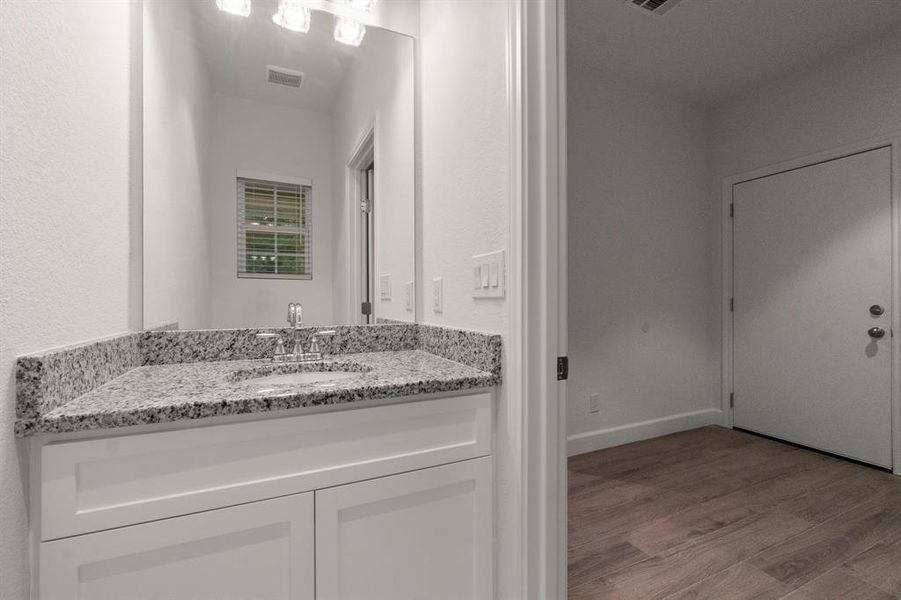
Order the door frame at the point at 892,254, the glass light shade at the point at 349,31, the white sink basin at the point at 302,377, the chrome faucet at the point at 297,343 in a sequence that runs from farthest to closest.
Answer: the door frame at the point at 892,254 < the glass light shade at the point at 349,31 < the chrome faucet at the point at 297,343 < the white sink basin at the point at 302,377

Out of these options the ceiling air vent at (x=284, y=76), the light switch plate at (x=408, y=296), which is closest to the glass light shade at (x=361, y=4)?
the ceiling air vent at (x=284, y=76)

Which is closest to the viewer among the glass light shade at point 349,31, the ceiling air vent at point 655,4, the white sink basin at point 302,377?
the white sink basin at point 302,377

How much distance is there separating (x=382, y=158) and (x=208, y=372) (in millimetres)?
1021

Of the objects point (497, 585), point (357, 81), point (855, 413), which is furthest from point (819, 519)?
point (357, 81)

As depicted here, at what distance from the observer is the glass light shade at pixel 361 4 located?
1.60m

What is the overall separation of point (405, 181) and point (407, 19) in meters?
0.64

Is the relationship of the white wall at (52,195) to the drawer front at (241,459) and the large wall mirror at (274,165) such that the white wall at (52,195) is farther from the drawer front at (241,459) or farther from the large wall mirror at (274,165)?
the large wall mirror at (274,165)

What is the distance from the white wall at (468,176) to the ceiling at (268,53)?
0.34 meters

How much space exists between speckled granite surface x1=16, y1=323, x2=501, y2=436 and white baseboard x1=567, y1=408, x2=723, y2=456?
1667 millimetres

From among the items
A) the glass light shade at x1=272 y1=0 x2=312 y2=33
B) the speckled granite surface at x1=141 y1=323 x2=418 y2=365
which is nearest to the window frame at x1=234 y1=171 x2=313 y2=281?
the speckled granite surface at x1=141 y1=323 x2=418 y2=365

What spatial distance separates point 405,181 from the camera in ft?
5.51

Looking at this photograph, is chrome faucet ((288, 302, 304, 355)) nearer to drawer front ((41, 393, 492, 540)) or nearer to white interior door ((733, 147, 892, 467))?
drawer front ((41, 393, 492, 540))

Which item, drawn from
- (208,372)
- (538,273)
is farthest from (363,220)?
(538,273)

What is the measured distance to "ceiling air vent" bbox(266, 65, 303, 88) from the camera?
4.98 feet
